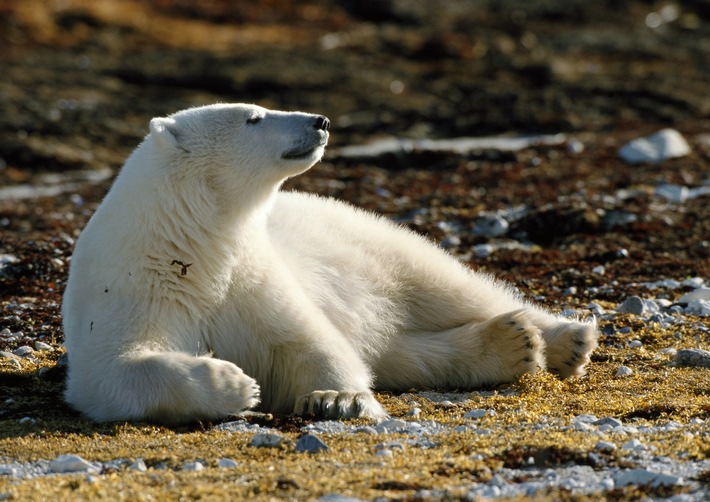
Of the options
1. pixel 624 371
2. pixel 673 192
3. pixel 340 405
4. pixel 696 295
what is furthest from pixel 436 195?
pixel 340 405

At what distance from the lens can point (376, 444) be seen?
4.04m

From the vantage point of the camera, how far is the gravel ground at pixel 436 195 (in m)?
3.74

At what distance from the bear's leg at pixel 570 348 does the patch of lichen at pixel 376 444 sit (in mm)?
82

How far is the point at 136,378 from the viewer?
4492 mm

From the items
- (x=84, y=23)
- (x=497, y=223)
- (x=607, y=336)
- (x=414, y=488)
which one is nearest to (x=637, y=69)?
(x=84, y=23)

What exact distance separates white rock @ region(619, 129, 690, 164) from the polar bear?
25.9 feet

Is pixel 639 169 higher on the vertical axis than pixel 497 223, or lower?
higher

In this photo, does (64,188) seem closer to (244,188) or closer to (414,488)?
(244,188)

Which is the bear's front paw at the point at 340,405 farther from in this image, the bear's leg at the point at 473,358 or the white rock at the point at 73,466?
the white rock at the point at 73,466

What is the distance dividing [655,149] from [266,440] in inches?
413

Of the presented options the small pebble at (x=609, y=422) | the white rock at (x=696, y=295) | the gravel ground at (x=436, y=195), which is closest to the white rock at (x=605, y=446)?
the gravel ground at (x=436, y=195)

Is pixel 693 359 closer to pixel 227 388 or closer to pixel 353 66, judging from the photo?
pixel 227 388

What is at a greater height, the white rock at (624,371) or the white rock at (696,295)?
the white rock at (696,295)

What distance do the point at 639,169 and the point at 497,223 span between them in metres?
3.86
